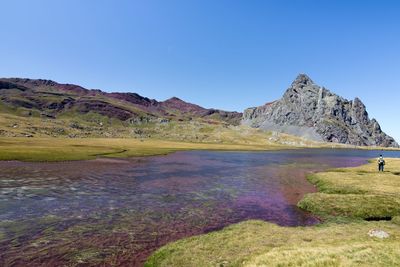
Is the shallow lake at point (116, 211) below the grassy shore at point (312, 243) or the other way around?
below

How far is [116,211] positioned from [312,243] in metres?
21.3

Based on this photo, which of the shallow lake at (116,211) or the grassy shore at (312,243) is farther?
the shallow lake at (116,211)

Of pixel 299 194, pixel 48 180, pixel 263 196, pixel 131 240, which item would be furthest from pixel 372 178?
pixel 48 180

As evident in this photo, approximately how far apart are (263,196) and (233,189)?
20.8 feet

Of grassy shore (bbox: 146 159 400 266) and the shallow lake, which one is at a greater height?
grassy shore (bbox: 146 159 400 266)

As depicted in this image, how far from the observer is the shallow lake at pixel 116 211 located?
22.4 m

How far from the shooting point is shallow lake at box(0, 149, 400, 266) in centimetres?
2244

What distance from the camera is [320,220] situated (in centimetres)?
3197

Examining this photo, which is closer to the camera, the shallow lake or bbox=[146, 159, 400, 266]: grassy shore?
bbox=[146, 159, 400, 266]: grassy shore

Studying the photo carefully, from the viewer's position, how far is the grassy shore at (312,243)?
58.2 ft

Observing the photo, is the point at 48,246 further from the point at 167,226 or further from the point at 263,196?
the point at 263,196

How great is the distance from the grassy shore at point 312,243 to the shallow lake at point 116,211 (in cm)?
267

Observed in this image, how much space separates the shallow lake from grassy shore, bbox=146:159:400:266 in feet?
8.75

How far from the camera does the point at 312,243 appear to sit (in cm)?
2202
